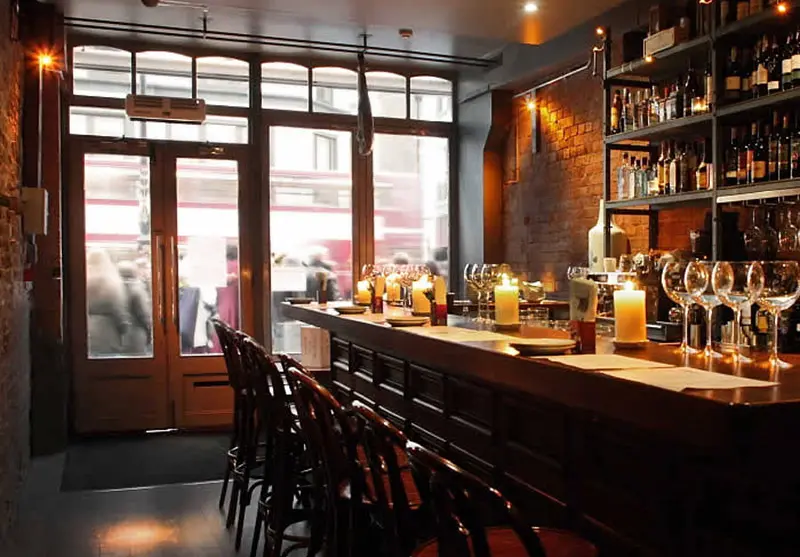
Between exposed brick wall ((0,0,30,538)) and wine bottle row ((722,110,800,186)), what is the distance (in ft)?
12.1

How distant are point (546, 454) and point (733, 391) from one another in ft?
3.09

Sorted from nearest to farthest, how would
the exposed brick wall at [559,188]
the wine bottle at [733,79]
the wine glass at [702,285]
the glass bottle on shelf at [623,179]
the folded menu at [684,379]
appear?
1. the folded menu at [684,379]
2. the wine glass at [702,285]
3. the wine bottle at [733,79]
4. the glass bottle on shelf at [623,179]
5. the exposed brick wall at [559,188]

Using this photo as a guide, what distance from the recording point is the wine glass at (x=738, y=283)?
187 centimetres

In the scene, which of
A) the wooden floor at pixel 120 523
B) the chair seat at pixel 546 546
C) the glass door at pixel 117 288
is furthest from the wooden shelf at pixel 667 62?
the glass door at pixel 117 288

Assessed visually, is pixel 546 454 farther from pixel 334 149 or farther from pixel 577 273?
pixel 334 149

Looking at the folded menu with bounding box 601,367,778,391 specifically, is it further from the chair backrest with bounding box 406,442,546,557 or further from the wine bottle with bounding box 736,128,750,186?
the wine bottle with bounding box 736,128,750,186

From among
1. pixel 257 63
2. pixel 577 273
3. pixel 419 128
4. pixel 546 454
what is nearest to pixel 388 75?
pixel 419 128

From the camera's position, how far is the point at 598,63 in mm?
5742

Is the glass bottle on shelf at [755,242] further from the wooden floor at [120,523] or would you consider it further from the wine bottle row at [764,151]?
the wooden floor at [120,523]

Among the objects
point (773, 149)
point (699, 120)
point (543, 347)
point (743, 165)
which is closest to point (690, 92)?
point (699, 120)

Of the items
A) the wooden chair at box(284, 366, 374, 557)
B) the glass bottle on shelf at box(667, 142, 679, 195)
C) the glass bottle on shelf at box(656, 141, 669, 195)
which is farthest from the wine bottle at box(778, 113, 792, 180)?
the wooden chair at box(284, 366, 374, 557)

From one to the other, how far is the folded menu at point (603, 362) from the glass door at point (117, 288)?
5.43 m

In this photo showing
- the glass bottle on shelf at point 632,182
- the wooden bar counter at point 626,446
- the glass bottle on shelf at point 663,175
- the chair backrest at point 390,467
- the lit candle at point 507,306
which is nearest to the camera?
the wooden bar counter at point 626,446

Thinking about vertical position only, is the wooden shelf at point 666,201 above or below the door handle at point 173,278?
above
